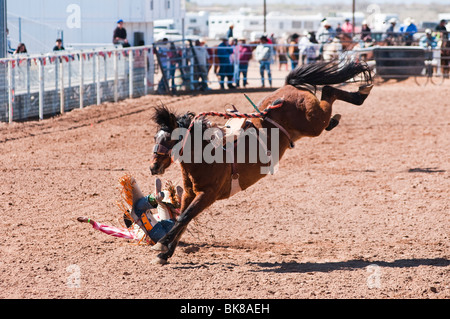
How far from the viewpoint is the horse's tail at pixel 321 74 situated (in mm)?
6652

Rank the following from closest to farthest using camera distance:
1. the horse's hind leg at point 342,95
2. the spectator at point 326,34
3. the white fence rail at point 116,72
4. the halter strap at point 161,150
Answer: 1. the halter strap at point 161,150
2. the horse's hind leg at point 342,95
3. the white fence rail at point 116,72
4. the spectator at point 326,34

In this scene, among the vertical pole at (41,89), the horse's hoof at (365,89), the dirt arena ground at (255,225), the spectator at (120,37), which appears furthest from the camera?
the spectator at (120,37)

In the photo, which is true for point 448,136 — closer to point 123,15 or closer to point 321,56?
point 321,56

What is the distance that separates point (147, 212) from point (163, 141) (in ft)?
3.25

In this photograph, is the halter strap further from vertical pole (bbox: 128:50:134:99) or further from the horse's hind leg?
vertical pole (bbox: 128:50:134:99)

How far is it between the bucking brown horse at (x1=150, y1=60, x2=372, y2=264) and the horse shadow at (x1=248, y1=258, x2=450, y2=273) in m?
0.74

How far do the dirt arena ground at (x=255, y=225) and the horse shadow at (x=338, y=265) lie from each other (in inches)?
0.7

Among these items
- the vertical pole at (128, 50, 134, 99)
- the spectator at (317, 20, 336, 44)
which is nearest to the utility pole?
the vertical pole at (128, 50, 134, 99)

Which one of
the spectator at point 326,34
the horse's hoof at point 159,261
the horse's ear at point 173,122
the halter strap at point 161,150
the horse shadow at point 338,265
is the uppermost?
the spectator at point 326,34

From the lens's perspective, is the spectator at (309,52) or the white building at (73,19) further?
the white building at (73,19)

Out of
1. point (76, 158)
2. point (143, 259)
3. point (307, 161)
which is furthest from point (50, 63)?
point (143, 259)

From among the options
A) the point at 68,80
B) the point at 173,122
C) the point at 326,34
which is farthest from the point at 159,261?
the point at 326,34

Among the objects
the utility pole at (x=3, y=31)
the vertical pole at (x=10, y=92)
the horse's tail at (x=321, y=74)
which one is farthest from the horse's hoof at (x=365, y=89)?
the utility pole at (x=3, y=31)

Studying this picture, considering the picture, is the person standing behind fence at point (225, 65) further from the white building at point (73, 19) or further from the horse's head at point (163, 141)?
the horse's head at point (163, 141)
